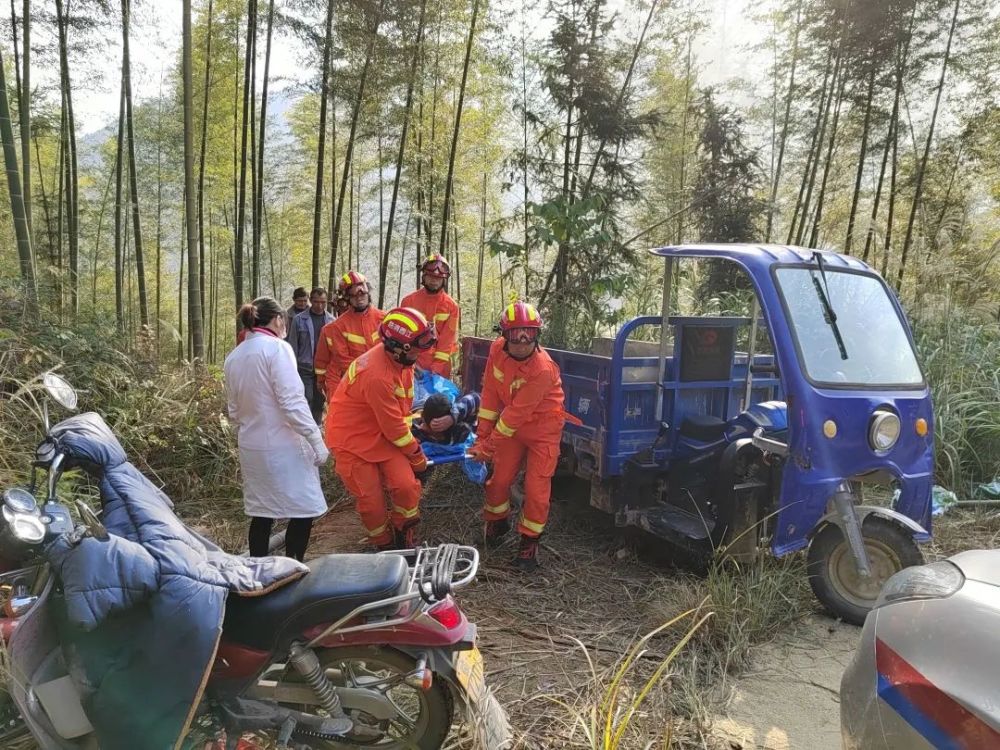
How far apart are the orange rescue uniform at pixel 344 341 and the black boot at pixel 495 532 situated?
78.8 inches

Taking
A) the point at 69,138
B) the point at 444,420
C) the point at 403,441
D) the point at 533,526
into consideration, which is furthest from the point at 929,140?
the point at 69,138

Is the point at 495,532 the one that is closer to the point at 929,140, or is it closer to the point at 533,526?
the point at 533,526

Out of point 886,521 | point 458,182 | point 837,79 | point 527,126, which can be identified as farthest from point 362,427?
point 458,182

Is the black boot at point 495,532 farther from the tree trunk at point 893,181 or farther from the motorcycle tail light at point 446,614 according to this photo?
the tree trunk at point 893,181

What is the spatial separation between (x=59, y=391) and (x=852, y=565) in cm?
341

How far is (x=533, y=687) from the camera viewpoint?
8.82 ft

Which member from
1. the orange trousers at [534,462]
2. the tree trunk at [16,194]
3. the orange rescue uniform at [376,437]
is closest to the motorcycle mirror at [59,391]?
the orange rescue uniform at [376,437]

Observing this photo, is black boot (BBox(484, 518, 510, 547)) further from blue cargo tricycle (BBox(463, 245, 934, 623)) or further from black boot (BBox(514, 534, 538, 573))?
blue cargo tricycle (BBox(463, 245, 934, 623))

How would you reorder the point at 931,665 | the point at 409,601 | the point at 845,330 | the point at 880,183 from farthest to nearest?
the point at 880,183
the point at 845,330
the point at 409,601
the point at 931,665

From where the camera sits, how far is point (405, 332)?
11.2 feet

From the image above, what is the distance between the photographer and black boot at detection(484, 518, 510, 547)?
4.11 metres

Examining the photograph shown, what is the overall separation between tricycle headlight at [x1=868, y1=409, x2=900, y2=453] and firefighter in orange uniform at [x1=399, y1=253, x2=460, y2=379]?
3332 mm

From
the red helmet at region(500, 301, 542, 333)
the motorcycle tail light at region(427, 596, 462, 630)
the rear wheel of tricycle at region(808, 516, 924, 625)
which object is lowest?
the rear wheel of tricycle at region(808, 516, 924, 625)

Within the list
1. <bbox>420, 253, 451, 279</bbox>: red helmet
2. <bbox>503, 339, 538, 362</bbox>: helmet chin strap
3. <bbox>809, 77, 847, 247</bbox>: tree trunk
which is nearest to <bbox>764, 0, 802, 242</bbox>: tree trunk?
<bbox>809, 77, 847, 247</bbox>: tree trunk
